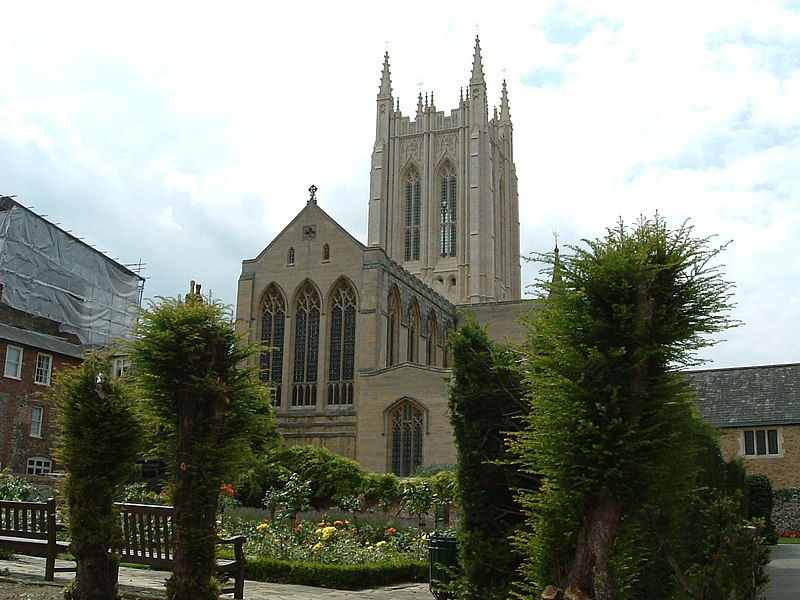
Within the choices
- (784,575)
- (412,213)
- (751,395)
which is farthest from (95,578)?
(412,213)

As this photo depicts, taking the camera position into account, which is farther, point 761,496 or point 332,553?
Result: point 761,496

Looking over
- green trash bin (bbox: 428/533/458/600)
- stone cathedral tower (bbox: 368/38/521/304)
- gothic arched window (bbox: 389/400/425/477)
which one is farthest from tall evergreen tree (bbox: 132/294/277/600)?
stone cathedral tower (bbox: 368/38/521/304)

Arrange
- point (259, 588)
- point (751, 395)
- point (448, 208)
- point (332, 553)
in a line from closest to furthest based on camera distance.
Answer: point (259, 588) < point (332, 553) < point (751, 395) < point (448, 208)

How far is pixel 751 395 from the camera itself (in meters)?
31.3

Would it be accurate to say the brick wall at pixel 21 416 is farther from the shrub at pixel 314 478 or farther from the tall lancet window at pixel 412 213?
the tall lancet window at pixel 412 213

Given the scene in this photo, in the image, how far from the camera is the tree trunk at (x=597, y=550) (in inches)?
269

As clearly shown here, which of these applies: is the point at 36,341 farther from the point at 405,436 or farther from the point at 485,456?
the point at 485,456

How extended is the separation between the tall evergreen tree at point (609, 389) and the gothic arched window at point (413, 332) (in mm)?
33319

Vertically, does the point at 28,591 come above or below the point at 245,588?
above

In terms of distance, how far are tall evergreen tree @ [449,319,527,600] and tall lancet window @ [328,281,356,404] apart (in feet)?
89.1

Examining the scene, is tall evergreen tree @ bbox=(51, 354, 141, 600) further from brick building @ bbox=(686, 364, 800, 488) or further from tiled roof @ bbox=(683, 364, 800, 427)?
tiled roof @ bbox=(683, 364, 800, 427)

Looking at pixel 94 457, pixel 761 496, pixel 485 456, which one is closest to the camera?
A: pixel 94 457

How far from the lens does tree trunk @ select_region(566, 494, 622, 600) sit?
6820 mm

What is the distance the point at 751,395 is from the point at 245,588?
25.2 m
